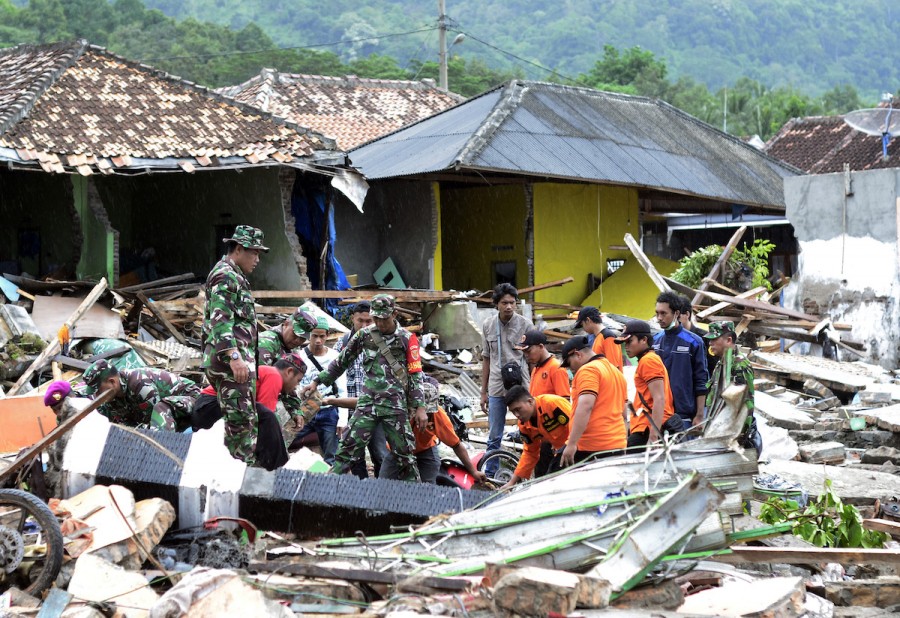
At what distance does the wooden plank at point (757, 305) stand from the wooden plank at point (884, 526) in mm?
8780

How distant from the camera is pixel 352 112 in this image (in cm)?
2762

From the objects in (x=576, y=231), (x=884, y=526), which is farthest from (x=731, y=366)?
(x=576, y=231)

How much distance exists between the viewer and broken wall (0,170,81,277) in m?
16.7

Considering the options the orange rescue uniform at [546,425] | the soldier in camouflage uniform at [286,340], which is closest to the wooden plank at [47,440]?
the soldier in camouflage uniform at [286,340]

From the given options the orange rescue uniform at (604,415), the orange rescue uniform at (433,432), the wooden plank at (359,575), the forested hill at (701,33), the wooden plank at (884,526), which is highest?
the forested hill at (701,33)

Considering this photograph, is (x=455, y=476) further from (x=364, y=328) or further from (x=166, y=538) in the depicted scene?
(x=166, y=538)

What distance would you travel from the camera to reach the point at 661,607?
487 centimetres

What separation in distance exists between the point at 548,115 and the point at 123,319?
972 cm

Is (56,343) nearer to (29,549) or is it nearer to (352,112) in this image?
(29,549)

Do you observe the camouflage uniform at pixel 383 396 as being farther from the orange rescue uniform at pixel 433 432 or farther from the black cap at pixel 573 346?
the black cap at pixel 573 346

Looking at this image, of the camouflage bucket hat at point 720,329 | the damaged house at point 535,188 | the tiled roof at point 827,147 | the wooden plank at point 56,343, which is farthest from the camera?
the tiled roof at point 827,147

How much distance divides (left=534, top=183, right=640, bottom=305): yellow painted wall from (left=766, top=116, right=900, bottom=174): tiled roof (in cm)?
1141

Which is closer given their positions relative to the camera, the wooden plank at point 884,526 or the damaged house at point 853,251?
the wooden plank at point 884,526

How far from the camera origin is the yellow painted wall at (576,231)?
63.7 ft
